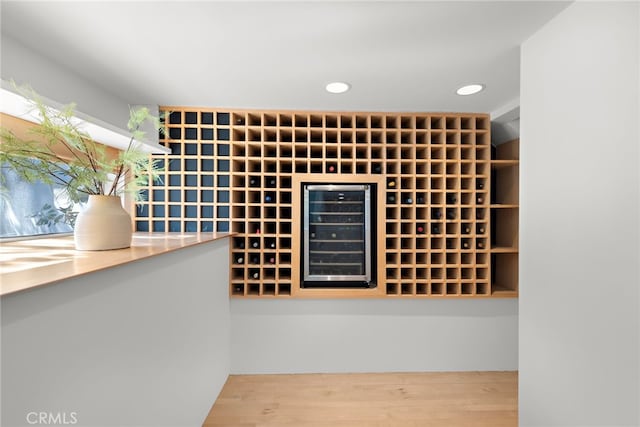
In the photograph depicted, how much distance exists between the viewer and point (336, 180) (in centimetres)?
222

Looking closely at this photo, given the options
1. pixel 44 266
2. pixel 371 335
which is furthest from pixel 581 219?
pixel 44 266

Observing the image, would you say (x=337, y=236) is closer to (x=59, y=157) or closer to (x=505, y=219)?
(x=505, y=219)

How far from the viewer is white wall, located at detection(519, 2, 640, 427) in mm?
896

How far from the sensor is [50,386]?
68 centimetres

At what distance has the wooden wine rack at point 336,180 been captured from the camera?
222 centimetres

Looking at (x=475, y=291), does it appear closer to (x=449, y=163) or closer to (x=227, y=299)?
(x=449, y=163)

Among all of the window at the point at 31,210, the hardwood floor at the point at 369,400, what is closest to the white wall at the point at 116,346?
the hardwood floor at the point at 369,400
